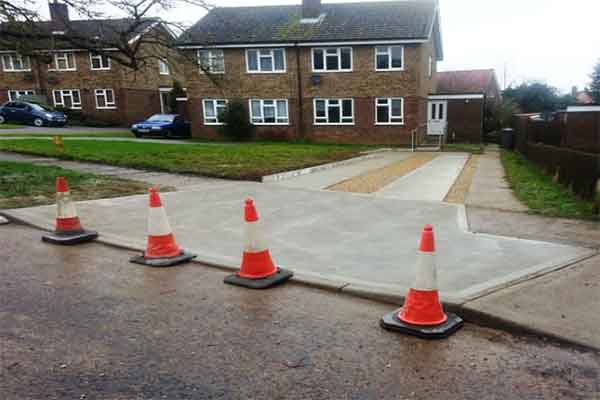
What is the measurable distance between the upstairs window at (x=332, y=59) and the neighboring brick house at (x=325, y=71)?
0.18 feet

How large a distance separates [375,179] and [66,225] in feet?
27.0

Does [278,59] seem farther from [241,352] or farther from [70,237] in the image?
[241,352]

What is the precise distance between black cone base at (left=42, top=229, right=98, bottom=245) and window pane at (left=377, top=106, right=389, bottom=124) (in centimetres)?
2165

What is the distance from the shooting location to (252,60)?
89.3 ft

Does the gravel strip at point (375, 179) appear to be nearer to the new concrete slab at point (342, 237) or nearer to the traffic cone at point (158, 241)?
the new concrete slab at point (342, 237)

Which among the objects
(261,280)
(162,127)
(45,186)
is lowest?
(261,280)

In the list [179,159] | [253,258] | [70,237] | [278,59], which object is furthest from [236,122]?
[253,258]

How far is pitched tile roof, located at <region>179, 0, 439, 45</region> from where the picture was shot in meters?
25.4

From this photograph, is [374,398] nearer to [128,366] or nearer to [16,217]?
[128,366]

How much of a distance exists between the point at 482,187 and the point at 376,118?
51.5ft

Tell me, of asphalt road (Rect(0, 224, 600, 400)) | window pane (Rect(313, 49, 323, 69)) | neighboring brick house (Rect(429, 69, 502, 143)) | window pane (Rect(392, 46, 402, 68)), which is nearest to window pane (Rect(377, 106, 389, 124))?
window pane (Rect(392, 46, 402, 68))

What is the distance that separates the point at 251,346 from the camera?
342 cm

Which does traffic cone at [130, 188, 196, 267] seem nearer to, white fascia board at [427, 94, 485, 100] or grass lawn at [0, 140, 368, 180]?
grass lawn at [0, 140, 368, 180]

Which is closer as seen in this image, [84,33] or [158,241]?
[158,241]
